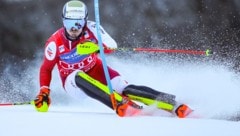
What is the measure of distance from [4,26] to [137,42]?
189cm

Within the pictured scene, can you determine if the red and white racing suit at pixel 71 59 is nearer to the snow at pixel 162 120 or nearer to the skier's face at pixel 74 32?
the skier's face at pixel 74 32

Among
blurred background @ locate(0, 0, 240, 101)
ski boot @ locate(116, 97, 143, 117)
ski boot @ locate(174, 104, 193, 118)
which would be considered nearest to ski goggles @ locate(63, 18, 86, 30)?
ski boot @ locate(116, 97, 143, 117)

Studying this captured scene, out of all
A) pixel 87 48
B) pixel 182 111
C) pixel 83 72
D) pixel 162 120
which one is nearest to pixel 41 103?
pixel 83 72

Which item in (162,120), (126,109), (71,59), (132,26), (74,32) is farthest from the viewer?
(132,26)

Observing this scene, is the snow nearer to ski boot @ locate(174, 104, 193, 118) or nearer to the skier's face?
ski boot @ locate(174, 104, 193, 118)

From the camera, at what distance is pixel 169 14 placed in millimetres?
8516

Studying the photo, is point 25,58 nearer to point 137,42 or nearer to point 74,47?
point 137,42

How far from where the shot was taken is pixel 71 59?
444cm

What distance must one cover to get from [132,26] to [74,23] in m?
4.42

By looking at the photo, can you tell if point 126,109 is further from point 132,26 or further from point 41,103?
point 132,26

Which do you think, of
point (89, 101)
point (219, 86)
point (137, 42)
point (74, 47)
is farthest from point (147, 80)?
point (74, 47)

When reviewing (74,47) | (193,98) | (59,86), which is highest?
(74,47)

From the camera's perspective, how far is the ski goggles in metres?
4.24

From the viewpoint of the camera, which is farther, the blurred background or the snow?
the blurred background
